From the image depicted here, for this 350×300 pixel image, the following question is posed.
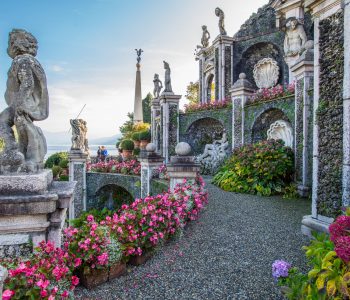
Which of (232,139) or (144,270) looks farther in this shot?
(232,139)

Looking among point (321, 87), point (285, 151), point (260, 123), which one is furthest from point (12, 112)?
point (260, 123)

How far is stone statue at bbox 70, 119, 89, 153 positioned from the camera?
1388 centimetres

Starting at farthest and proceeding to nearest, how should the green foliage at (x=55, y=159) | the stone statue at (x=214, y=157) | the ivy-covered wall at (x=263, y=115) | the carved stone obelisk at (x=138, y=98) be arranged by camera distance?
the carved stone obelisk at (x=138, y=98) → the green foliage at (x=55, y=159) → the stone statue at (x=214, y=157) → the ivy-covered wall at (x=263, y=115)

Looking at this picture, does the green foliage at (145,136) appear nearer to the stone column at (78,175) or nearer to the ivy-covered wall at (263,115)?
→ the stone column at (78,175)

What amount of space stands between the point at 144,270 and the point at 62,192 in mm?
1547

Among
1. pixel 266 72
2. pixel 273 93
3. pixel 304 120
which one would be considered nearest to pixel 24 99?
pixel 304 120

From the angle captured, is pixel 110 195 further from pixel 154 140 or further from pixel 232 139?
pixel 232 139

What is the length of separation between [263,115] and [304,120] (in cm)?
323

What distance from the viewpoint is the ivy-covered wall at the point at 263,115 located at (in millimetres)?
9547

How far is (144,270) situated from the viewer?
368cm

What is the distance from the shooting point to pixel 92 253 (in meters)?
3.15

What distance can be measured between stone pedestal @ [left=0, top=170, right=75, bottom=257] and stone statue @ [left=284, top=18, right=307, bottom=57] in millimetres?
13028

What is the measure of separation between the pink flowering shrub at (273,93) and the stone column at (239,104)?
12.8 inches

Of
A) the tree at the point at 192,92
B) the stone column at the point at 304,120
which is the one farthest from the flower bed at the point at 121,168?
the tree at the point at 192,92
